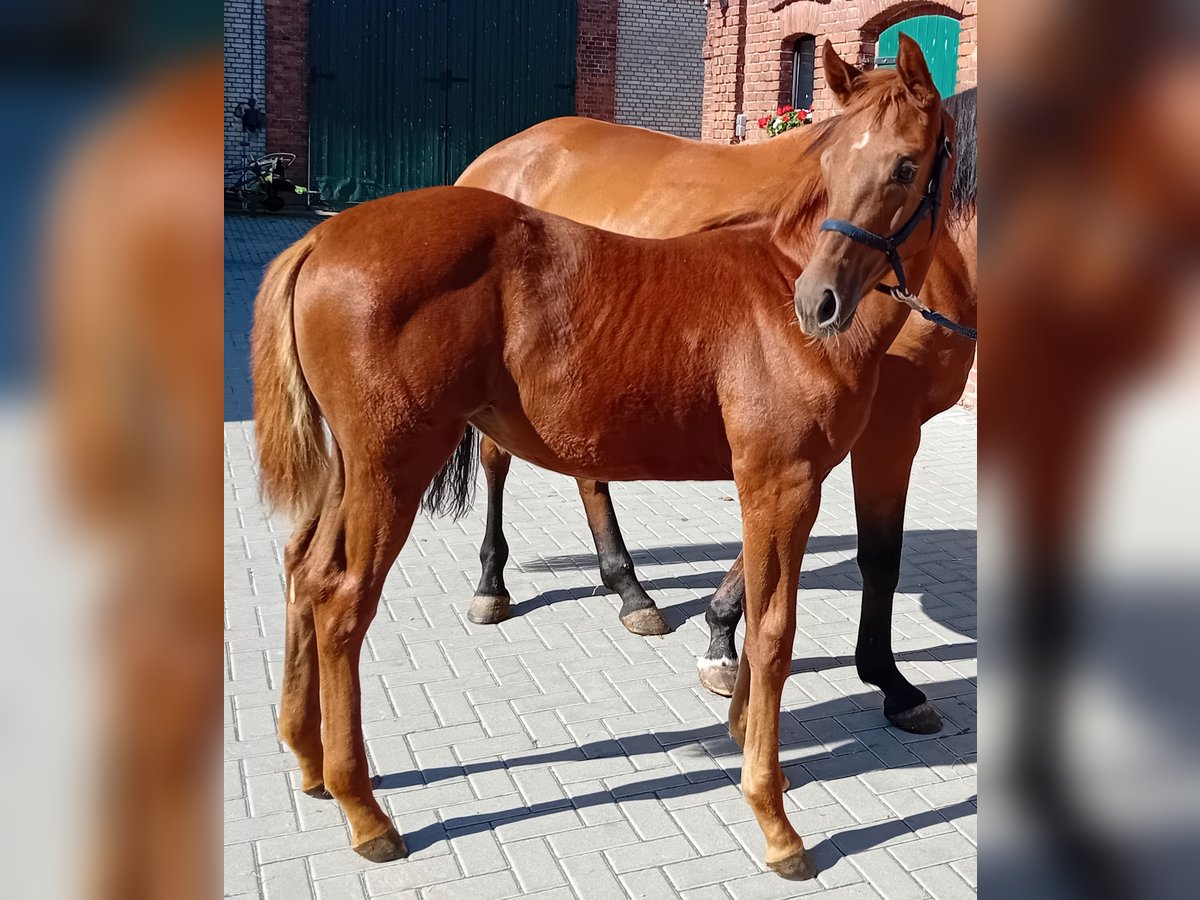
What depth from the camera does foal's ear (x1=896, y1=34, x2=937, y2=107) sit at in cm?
260

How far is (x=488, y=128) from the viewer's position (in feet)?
68.0

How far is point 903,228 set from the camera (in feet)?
9.07

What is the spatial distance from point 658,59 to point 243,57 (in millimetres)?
7749

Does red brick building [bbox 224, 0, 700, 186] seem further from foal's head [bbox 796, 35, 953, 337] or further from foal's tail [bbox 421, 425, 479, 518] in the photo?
foal's head [bbox 796, 35, 953, 337]

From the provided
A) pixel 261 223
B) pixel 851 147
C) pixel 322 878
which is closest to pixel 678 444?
pixel 851 147

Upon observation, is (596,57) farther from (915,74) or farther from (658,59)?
(915,74)

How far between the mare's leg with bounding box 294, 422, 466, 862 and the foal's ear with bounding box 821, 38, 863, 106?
136 centimetres

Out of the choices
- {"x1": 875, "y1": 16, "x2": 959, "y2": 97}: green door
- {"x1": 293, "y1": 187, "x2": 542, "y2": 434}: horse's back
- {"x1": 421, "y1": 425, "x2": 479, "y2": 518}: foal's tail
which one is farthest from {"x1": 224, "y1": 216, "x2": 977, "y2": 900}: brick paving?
{"x1": 875, "y1": 16, "x2": 959, "y2": 97}: green door

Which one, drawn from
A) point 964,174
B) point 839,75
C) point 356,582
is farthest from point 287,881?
point 964,174

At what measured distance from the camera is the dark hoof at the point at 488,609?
477cm

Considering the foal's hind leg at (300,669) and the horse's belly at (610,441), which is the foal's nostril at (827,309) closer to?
the horse's belly at (610,441)
